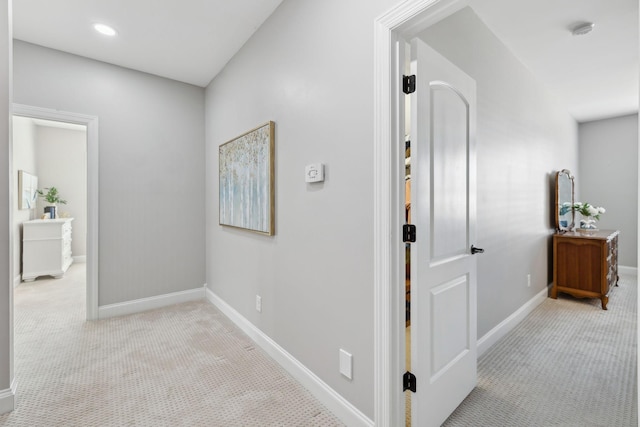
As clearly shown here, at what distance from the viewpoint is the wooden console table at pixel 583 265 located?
10.8 feet

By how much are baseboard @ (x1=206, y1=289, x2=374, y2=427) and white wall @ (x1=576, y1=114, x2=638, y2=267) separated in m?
5.53

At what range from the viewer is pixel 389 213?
4.48ft

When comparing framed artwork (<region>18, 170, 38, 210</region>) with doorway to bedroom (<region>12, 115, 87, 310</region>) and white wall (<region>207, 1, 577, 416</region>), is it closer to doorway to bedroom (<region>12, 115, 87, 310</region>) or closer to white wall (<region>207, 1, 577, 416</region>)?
doorway to bedroom (<region>12, 115, 87, 310</region>)

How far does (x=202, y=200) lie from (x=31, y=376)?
2103mm

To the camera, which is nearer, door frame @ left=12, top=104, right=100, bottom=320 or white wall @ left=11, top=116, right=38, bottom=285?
door frame @ left=12, top=104, right=100, bottom=320

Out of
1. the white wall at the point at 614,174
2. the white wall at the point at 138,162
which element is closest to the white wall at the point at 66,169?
the white wall at the point at 138,162

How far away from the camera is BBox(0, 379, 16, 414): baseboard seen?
5.47 ft

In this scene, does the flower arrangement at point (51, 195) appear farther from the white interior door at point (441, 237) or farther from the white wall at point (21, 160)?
the white interior door at point (441, 237)

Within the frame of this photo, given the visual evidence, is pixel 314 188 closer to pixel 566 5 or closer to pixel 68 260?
pixel 566 5

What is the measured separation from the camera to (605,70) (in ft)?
10.3

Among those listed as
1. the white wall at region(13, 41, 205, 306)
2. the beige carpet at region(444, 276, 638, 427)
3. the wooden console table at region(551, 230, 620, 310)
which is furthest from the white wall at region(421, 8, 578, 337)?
the white wall at region(13, 41, 205, 306)

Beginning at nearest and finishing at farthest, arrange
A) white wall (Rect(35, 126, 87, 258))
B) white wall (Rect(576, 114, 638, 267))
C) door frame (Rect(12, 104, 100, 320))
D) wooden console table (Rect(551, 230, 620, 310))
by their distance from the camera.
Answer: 1. door frame (Rect(12, 104, 100, 320))
2. wooden console table (Rect(551, 230, 620, 310))
3. white wall (Rect(576, 114, 638, 267))
4. white wall (Rect(35, 126, 87, 258))

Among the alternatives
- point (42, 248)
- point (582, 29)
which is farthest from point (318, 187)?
point (42, 248)

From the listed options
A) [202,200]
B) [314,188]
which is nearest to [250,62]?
[314,188]
